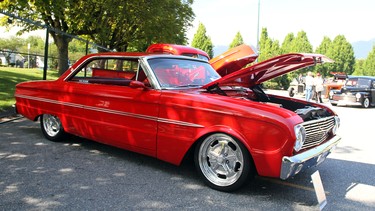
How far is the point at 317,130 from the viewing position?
384cm

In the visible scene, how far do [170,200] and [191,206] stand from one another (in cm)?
24

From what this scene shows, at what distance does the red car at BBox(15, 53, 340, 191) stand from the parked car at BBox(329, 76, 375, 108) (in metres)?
14.2

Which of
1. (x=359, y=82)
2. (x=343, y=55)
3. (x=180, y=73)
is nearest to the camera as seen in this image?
(x=180, y=73)

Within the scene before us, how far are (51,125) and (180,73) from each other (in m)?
2.51

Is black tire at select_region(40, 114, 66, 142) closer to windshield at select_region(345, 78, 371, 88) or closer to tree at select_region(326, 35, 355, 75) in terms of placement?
windshield at select_region(345, 78, 371, 88)

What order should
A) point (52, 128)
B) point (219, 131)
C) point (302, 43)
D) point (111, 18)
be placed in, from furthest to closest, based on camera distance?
point (302, 43)
point (111, 18)
point (52, 128)
point (219, 131)

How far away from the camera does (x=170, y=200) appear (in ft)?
11.3

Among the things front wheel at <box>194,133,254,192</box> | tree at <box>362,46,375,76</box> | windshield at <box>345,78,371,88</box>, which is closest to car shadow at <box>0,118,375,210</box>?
front wheel at <box>194,133,254,192</box>

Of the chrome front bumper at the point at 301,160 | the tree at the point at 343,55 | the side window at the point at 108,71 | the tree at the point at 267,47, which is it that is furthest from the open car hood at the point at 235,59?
the tree at the point at 343,55

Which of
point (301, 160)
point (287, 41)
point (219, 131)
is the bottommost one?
point (301, 160)

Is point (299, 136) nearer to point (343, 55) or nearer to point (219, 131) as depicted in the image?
Answer: point (219, 131)

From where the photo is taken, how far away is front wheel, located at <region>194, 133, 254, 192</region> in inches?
141

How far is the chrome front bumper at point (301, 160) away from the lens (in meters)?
3.29

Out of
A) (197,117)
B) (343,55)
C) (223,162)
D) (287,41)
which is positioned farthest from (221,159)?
(287,41)
